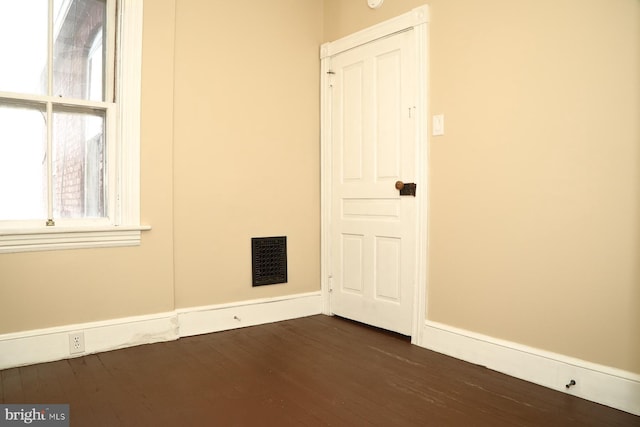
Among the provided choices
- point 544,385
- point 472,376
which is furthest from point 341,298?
point 544,385

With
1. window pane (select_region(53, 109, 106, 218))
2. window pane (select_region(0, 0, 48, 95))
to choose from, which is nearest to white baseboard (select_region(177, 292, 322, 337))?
window pane (select_region(53, 109, 106, 218))

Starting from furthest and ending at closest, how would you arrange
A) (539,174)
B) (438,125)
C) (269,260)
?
(269,260) < (438,125) < (539,174)

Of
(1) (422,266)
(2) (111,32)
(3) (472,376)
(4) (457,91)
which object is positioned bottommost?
(3) (472,376)

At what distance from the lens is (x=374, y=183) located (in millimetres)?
2992

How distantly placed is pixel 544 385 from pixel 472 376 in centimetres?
33

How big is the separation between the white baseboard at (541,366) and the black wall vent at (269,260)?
46.1 inches

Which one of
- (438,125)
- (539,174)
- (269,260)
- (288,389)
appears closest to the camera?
(288,389)

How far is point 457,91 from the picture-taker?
8.13 feet

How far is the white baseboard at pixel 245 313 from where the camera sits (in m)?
2.80

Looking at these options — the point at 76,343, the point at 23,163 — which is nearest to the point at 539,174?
the point at 76,343

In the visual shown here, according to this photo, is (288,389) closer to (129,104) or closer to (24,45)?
(129,104)

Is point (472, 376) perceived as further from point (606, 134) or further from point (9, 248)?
point (9, 248)

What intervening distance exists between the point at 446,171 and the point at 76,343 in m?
2.37

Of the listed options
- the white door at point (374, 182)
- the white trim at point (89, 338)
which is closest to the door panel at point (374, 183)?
the white door at point (374, 182)
